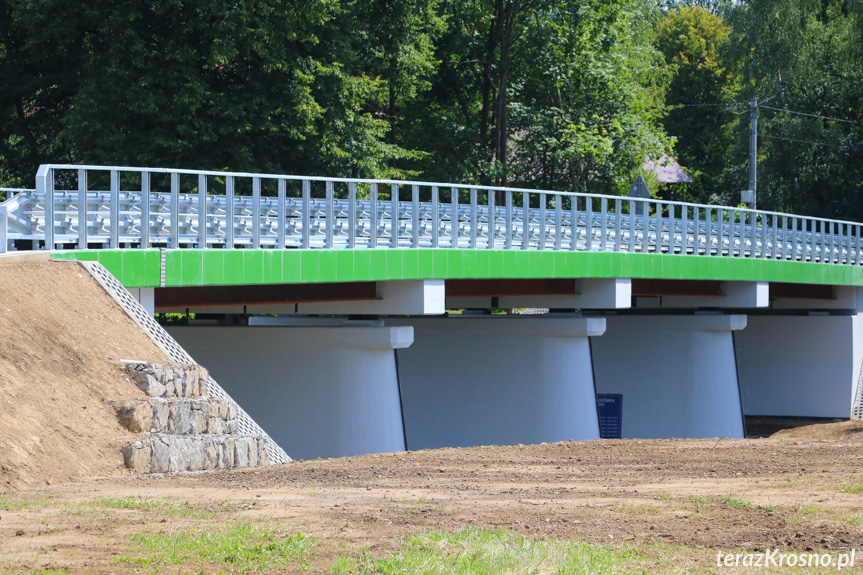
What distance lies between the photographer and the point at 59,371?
12.7 m

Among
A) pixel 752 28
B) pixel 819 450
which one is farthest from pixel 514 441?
pixel 752 28

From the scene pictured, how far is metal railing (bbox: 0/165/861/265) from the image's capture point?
15719 mm

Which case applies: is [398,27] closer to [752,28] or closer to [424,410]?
[424,410]

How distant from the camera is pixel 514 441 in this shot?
86.3ft

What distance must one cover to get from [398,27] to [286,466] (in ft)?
80.6

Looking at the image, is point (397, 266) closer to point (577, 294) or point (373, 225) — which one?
point (373, 225)

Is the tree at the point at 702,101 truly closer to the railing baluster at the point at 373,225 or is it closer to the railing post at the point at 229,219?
the railing baluster at the point at 373,225

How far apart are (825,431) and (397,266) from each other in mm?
17189

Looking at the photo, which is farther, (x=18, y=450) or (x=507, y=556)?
(x=18, y=450)

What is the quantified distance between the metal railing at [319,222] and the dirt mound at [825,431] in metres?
4.81

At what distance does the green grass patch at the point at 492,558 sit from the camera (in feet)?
24.6

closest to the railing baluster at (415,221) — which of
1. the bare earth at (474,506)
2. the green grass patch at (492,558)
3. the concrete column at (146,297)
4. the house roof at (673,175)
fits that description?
the concrete column at (146,297)

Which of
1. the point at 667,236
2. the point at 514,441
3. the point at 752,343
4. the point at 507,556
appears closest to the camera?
the point at 507,556

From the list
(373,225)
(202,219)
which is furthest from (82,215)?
(373,225)
